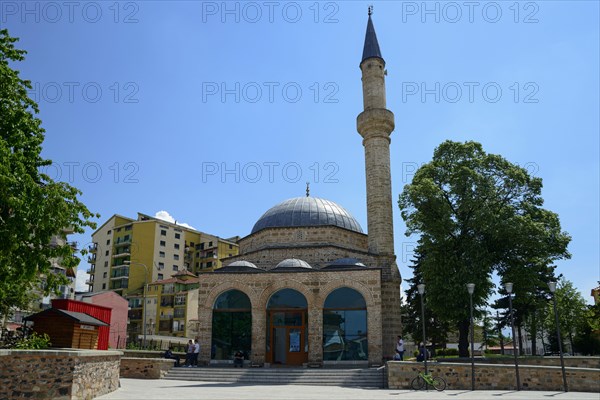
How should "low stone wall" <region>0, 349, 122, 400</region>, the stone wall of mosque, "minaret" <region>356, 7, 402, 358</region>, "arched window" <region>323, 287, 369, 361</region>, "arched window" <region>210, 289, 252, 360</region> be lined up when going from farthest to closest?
"minaret" <region>356, 7, 402, 358</region>, "arched window" <region>210, 289, 252, 360</region>, "arched window" <region>323, 287, 369, 361</region>, the stone wall of mosque, "low stone wall" <region>0, 349, 122, 400</region>

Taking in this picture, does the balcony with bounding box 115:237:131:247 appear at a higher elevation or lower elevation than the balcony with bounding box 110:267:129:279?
higher

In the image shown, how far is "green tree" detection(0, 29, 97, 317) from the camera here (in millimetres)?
12086

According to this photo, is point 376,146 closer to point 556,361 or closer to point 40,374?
point 556,361

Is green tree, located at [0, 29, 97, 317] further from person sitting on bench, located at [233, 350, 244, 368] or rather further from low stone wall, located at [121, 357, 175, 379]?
person sitting on bench, located at [233, 350, 244, 368]

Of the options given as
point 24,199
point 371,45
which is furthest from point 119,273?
point 24,199

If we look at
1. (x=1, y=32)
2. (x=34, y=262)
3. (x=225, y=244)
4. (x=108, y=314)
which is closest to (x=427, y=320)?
(x=108, y=314)

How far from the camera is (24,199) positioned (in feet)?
39.6

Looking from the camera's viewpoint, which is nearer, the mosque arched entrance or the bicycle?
the bicycle

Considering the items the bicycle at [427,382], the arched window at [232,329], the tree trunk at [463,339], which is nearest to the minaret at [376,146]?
the tree trunk at [463,339]

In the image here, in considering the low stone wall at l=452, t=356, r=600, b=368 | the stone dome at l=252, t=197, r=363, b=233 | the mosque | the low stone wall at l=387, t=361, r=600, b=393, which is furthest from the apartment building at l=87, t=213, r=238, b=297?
the low stone wall at l=387, t=361, r=600, b=393

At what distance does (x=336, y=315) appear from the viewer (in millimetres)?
21234

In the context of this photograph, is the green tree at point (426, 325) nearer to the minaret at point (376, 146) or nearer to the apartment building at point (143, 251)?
Answer: the minaret at point (376, 146)

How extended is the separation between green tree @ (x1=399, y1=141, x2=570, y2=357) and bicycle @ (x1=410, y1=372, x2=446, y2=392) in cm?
627

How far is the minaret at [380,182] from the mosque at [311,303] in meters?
0.05
